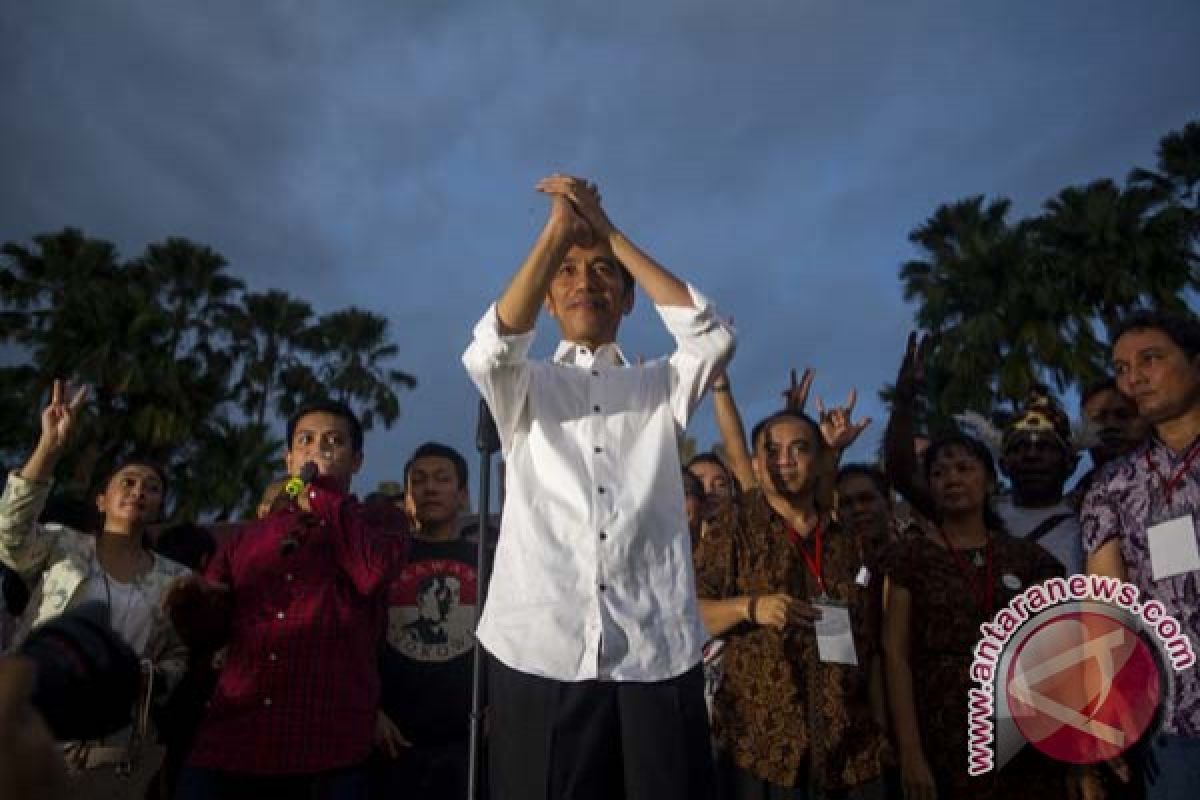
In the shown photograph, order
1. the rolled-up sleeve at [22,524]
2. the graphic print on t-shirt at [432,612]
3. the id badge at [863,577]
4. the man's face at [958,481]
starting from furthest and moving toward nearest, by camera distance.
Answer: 1. the graphic print on t-shirt at [432,612]
2. the man's face at [958,481]
3. the id badge at [863,577]
4. the rolled-up sleeve at [22,524]

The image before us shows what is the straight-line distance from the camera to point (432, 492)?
439cm

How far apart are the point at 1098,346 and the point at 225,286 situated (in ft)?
69.4

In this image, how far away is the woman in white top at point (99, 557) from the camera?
325 centimetres

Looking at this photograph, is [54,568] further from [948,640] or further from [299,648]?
[948,640]

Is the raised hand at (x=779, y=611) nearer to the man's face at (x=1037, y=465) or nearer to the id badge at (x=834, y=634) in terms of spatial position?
the id badge at (x=834, y=634)

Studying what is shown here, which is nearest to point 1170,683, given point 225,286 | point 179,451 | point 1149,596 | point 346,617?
point 1149,596

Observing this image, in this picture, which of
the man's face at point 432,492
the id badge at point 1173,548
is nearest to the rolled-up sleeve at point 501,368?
the id badge at point 1173,548

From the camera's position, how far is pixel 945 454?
3.90 m

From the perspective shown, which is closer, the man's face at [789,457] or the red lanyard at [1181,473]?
the red lanyard at [1181,473]

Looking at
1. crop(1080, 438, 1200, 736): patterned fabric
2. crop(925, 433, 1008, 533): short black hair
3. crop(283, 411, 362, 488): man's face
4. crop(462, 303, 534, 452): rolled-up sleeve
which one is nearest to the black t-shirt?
crop(283, 411, 362, 488): man's face

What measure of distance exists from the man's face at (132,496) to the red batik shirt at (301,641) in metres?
0.71

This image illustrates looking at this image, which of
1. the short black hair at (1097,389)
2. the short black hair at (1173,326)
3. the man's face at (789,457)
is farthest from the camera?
the short black hair at (1097,389)

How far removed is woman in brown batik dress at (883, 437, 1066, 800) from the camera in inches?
122

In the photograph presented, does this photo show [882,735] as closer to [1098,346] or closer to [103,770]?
[103,770]
